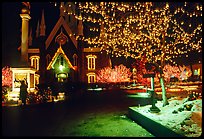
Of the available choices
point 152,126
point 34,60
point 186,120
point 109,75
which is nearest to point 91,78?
point 109,75

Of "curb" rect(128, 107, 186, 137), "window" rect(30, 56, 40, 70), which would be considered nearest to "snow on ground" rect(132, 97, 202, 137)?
"curb" rect(128, 107, 186, 137)

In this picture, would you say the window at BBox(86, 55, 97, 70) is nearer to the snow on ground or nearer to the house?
the house

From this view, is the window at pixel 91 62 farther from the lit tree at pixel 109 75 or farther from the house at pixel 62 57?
the lit tree at pixel 109 75

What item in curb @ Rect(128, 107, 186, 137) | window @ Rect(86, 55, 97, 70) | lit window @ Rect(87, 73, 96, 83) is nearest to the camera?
curb @ Rect(128, 107, 186, 137)

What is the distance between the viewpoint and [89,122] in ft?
29.8

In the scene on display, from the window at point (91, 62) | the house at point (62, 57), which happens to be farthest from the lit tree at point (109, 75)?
the window at point (91, 62)

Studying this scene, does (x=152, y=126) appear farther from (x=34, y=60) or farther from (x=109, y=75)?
(x=34, y=60)

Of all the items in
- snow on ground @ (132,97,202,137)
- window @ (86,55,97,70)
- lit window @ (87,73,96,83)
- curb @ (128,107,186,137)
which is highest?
window @ (86,55,97,70)

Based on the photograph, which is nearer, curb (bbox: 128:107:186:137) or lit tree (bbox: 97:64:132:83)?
curb (bbox: 128:107:186:137)

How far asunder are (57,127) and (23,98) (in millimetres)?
7564

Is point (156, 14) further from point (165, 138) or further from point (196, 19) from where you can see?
point (165, 138)

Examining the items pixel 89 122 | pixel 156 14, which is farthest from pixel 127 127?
pixel 156 14

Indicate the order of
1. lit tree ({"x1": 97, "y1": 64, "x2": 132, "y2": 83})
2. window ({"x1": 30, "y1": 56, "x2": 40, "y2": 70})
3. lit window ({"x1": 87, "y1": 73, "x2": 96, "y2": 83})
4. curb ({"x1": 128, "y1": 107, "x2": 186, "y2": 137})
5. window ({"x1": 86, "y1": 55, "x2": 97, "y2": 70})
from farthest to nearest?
window ({"x1": 86, "y1": 55, "x2": 97, "y2": 70}) < lit window ({"x1": 87, "y1": 73, "x2": 96, "y2": 83}) < lit tree ({"x1": 97, "y1": 64, "x2": 132, "y2": 83}) < window ({"x1": 30, "y1": 56, "x2": 40, "y2": 70}) < curb ({"x1": 128, "y1": 107, "x2": 186, "y2": 137})

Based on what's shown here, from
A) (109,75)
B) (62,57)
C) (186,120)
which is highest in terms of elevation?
(62,57)
